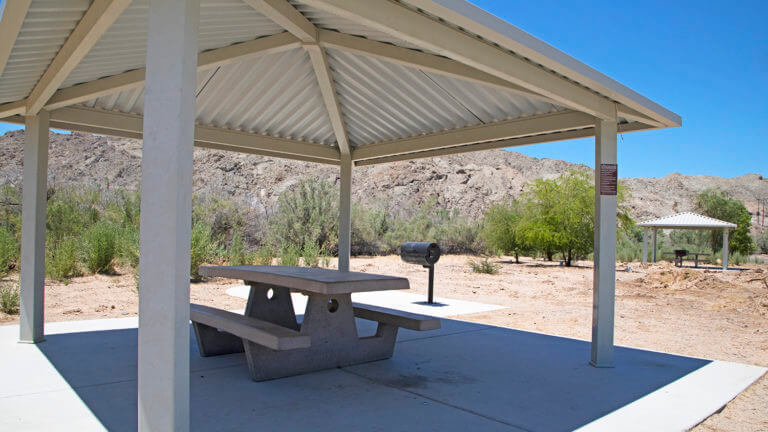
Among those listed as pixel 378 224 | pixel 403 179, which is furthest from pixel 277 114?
pixel 403 179

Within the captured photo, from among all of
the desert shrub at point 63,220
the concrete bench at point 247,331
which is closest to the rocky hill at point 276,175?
the desert shrub at point 63,220

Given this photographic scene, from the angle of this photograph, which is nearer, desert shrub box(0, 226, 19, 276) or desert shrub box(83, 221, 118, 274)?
desert shrub box(0, 226, 19, 276)

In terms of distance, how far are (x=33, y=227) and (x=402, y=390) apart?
4.45 metres

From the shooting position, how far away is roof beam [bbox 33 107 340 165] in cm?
659

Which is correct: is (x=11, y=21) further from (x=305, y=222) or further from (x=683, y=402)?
(x=305, y=222)

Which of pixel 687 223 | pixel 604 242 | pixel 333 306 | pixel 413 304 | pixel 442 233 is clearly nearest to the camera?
pixel 333 306

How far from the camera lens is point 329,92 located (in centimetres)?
741

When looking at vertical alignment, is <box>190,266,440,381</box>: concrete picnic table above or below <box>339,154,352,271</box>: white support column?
below

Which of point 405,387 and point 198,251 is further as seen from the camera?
point 198,251

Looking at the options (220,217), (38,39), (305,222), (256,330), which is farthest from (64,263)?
(305,222)

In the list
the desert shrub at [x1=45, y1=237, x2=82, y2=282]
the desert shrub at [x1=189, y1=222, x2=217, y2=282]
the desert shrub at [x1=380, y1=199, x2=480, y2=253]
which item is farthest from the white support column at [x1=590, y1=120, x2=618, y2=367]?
the desert shrub at [x1=380, y1=199, x2=480, y2=253]

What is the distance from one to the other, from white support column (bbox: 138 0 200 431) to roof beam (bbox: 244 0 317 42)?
171 cm

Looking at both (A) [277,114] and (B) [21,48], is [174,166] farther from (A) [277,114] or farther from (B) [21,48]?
(A) [277,114]

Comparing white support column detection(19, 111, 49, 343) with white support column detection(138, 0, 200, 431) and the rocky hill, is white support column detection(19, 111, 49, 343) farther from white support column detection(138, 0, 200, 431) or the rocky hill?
the rocky hill
